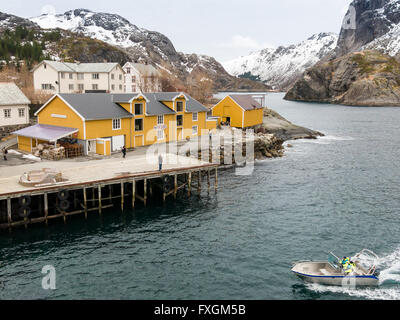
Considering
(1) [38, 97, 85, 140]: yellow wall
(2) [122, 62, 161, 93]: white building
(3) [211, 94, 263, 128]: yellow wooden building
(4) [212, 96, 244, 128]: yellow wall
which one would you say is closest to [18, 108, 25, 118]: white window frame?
(1) [38, 97, 85, 140]: yellow wall

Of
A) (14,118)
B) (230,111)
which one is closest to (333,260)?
(14,118)

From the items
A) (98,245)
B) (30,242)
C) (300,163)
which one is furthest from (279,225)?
(300,163)

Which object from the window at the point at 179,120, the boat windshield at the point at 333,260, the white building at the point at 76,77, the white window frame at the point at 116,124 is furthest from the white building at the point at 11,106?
the boat windshield at the point at 333,260

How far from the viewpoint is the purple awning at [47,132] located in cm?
5206

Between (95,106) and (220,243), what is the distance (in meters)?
30.9

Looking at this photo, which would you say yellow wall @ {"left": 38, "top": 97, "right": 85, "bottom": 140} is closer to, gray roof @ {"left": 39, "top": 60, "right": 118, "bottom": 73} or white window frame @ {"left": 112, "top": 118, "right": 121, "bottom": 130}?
white window frame @ {"left": 112, "top": 118, "right": 121, "bottom": 130}

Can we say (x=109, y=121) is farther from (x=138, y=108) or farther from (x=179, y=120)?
(x=179, y=120)

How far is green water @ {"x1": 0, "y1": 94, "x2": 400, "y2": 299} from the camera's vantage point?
28.9 meters

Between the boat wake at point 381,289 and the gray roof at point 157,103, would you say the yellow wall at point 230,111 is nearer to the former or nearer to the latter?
the gray roof at point 157,103

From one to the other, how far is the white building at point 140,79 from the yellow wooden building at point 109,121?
56197mm

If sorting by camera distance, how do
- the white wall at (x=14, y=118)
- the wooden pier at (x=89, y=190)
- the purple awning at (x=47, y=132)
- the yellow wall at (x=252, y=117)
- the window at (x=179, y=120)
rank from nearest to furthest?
1. the wooden pier at (x=89, y=190)
2. the purple awning at (x=47, y=132)
3. the white wall at (x=14, y=118)
4. the window at (x=179, y=120)
5. the yellow wall at (x=252, y=117)
